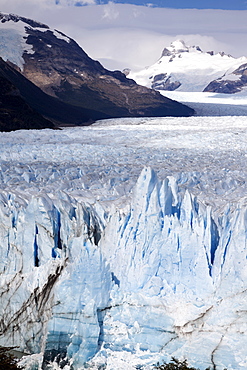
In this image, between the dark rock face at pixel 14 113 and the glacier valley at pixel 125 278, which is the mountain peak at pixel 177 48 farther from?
the glacier valley at pixel 125 278

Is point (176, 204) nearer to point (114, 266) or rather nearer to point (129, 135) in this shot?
point (114, 266)

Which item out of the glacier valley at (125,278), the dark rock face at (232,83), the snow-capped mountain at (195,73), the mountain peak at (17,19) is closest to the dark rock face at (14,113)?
the glacier valley at (125,278)

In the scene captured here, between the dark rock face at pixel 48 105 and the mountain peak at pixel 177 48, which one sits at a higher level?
the mountain peak at pixel 177 48

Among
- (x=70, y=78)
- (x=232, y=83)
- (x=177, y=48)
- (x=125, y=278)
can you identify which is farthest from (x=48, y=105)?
(x=177, y=48)

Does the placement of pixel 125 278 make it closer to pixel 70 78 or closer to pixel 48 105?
pixel 48 105

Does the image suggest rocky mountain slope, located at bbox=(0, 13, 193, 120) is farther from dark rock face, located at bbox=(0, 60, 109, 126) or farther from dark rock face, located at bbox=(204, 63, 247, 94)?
dark rock face, located at bbox=(204, 63, 247, 94)

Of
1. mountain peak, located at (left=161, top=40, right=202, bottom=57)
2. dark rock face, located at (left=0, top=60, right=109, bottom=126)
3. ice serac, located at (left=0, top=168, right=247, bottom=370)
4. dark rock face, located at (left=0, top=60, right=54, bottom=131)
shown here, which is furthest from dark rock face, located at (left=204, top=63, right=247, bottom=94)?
ice serac, located at (left=0, top=168, right=247, bottom=370)

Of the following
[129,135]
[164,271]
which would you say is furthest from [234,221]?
[129,135]
